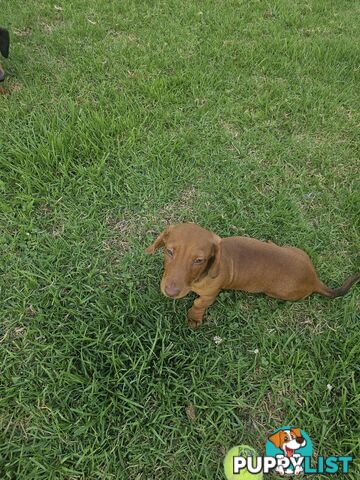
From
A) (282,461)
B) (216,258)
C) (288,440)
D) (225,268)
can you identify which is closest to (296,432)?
(288,440)

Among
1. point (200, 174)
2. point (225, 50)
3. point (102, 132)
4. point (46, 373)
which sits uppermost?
point (225, 50)

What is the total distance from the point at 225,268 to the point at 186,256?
1.22 feet

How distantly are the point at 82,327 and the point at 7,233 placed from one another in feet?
3.42

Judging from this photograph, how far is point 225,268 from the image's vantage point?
2311 millimetres

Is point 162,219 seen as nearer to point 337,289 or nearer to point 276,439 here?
point 337,289

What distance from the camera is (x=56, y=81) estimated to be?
3.90 metres

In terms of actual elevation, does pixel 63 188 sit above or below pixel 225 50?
below

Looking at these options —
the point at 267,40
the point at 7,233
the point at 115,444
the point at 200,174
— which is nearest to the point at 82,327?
the point at 115,444

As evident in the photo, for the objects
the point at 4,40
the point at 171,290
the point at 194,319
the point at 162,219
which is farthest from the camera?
the point at 4,40

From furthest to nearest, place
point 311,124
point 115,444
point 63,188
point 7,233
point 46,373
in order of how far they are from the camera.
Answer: point 311,124 < point 63,188 < point 7,233 < point 46,373 < point 115,444

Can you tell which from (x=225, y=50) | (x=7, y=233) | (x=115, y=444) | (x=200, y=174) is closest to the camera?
(x=115, y=444)

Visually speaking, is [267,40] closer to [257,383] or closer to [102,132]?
[102,132]

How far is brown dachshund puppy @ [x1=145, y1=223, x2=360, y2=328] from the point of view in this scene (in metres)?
2.06

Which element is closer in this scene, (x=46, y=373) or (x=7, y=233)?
(x=46, y=373)
